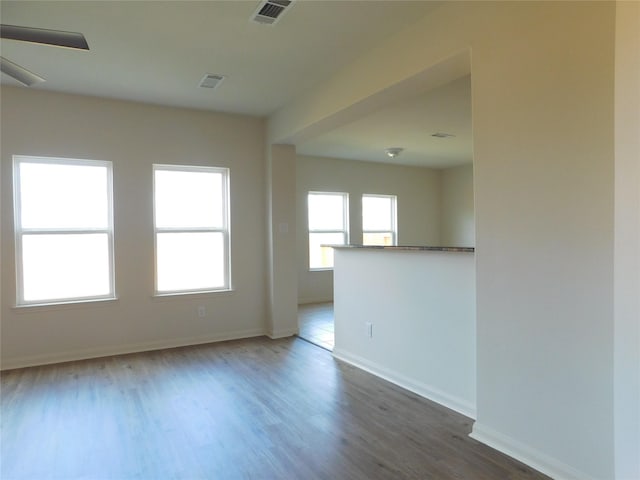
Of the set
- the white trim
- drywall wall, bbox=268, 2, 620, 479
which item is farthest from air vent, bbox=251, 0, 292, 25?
the white trim

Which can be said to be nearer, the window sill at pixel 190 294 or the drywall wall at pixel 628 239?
the drywall wall at pixel 628 239

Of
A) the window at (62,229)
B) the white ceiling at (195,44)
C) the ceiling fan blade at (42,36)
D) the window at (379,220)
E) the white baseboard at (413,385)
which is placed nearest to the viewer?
the ceiling fan blade at (42,36)

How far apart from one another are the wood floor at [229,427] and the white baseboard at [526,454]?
5 cm

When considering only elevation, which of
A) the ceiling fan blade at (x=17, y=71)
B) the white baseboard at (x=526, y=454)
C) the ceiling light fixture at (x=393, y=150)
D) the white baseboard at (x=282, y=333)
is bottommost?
the white baseboard at (x=282, y=333)

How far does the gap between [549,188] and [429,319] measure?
137cm

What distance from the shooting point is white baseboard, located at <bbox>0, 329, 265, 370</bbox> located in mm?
3895

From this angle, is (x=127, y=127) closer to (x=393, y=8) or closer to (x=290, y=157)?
(x=290, y=157)

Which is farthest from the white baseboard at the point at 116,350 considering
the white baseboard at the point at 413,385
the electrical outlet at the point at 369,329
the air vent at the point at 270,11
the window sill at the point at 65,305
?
the air vent at the point at 270,11

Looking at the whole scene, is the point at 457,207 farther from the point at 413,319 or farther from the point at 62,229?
the point at 62,229

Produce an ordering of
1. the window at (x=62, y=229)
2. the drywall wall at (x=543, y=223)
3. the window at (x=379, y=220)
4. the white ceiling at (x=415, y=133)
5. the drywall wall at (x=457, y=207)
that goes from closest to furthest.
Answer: the drywall wall at (x=543, y=223)
the window at (x=62, y=229)
the white ceiling at (x=415, y=133)
the window at (x=379, y=220)
the drywall wall at (x=457, y=207)

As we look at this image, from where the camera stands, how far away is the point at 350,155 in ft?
24.3

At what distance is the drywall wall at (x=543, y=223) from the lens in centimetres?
181

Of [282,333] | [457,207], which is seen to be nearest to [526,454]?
[282,333]

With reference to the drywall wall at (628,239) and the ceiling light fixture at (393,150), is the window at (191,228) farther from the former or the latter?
the drywall wall at (628,239)
